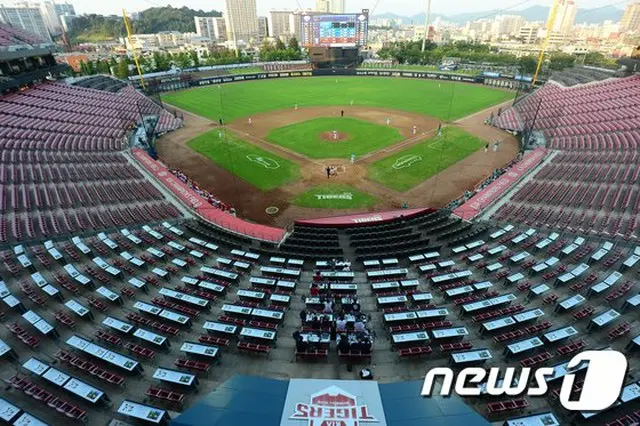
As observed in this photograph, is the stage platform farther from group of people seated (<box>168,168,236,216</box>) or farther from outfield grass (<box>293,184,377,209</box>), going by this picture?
outfield grass (<box>293,184,377,209</box>)

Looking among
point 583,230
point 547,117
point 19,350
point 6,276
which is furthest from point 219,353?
point 547,117

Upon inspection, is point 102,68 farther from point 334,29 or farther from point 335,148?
point 335,148

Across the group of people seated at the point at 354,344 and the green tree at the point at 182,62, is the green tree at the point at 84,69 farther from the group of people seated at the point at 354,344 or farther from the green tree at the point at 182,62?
the group of people seated at the point at 354,344

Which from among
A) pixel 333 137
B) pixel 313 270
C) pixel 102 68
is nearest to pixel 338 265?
pixel 313 270

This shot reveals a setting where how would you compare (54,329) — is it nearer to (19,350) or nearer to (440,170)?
(19,350)

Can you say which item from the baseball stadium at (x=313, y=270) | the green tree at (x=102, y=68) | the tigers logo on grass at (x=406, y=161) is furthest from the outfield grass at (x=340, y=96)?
the green tree at (x=102, y=68)
